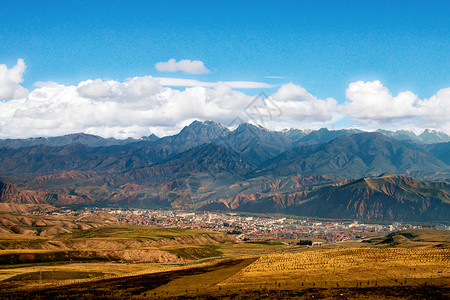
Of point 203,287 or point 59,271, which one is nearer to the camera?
point 203,287

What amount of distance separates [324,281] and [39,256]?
4174 inches

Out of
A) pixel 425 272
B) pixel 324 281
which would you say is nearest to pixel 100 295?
pixel 324 281

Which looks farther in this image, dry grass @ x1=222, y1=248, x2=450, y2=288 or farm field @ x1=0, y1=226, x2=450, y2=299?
dry grass @ x1=222, y1=248, x2=450, y2=288

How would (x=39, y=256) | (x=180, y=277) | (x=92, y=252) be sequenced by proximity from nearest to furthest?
(x=180, y=277), (x=39, y=256), (x=92, y=252)

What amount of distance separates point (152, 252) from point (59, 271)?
5644cm

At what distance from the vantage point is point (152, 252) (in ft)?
512

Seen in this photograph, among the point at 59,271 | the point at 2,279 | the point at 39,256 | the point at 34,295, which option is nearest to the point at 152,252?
the point at 39,256

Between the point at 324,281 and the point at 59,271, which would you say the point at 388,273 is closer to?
the point at 324,281

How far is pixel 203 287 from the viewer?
2559 inches

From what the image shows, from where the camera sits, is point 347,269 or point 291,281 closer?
point 291,281

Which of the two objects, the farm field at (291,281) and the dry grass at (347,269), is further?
the dry grass at (347,269)

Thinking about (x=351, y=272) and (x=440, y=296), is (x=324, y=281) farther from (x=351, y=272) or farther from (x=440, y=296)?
(x=440, y=296)

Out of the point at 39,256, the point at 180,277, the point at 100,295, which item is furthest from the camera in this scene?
the point at 39,256

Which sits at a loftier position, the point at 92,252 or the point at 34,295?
the point at 34,295
